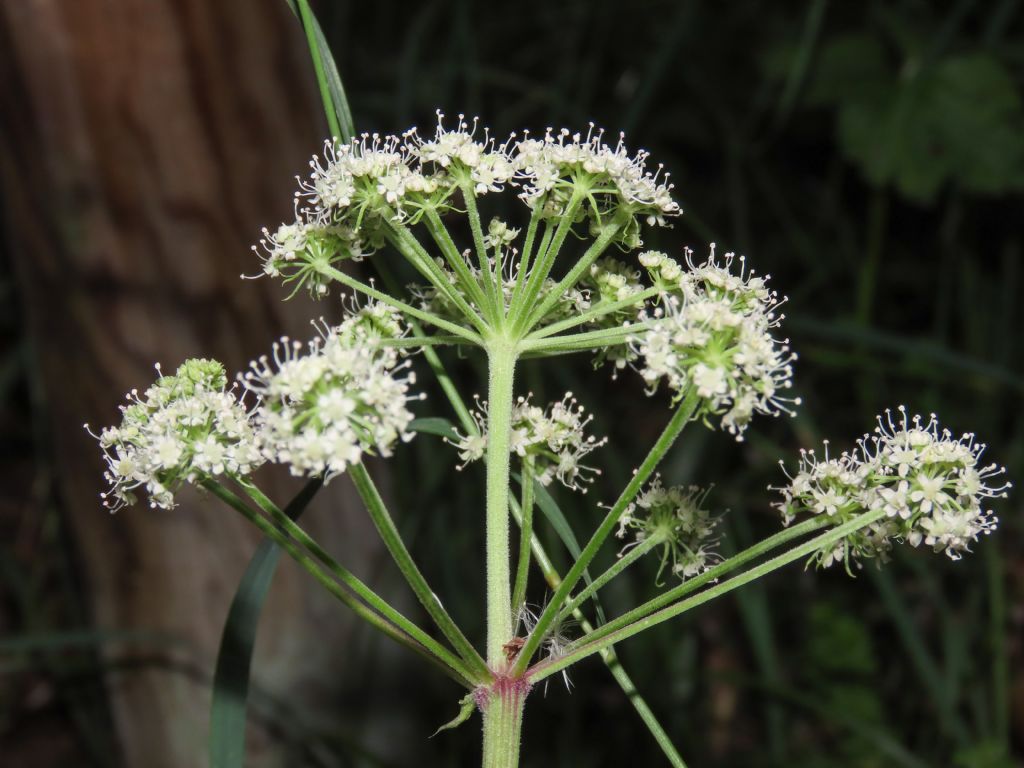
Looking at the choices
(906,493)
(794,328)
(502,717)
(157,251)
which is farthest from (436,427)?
(794,328)

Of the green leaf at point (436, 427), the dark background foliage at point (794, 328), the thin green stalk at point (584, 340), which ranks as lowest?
the thin green stalk at point (584, 340)

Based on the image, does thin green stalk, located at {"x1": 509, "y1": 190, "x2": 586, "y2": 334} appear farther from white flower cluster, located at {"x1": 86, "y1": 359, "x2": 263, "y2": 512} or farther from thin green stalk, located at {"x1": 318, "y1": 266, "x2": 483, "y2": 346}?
white flower cluster, located at {"x1": 86, "y1": 359, "x2": 263, "y2": 512}

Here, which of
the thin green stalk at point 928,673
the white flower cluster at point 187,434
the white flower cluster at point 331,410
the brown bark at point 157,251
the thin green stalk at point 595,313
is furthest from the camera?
the thin green stalk at point 928,673

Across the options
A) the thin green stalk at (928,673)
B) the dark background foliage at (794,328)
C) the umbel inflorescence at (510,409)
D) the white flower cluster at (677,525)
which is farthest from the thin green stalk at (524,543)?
the thin green stalk at (928,673)

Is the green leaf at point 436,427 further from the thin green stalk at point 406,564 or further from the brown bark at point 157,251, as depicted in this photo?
the brown bark at point 157,251

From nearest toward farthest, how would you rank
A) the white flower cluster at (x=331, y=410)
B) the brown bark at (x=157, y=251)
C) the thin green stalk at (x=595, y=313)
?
the white flower cluster at (x=331, y=410) → the thin green stalk at (x=595, y=313) → the brown bark at (x=157, y=251)

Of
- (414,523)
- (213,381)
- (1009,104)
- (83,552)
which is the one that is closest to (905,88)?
(1009,104)

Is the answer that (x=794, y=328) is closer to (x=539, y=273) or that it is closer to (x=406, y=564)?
(x=539, y=273)
